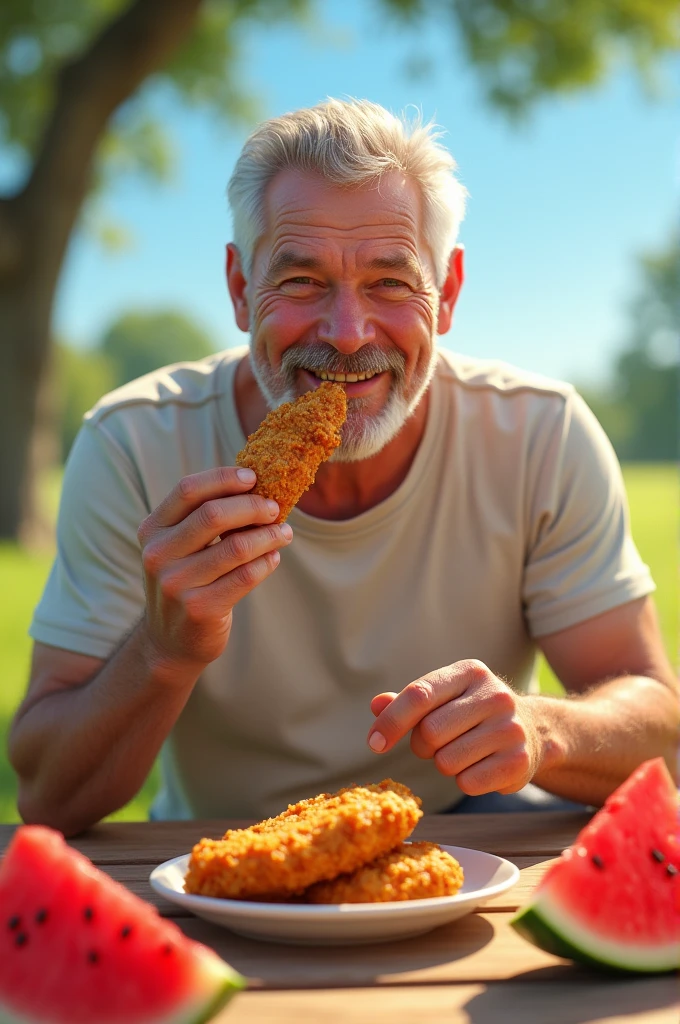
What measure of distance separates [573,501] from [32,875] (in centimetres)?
231

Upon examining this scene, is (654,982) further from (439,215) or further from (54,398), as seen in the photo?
(54,398)

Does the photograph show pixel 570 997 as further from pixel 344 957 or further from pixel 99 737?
pixel 99 737

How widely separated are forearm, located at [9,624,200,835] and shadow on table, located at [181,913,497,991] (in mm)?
937

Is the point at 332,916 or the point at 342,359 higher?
the point at 342,359

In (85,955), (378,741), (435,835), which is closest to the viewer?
(85,955)

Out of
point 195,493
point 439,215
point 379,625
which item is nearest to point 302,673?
point 379,625

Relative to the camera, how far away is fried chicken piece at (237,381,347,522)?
8.77 feet

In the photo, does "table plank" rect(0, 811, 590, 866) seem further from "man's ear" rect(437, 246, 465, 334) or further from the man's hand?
A: "man's ear" rect(437, 246, 465, 334)

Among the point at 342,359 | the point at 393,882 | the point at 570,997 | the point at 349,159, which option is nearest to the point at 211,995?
the point at 393,882

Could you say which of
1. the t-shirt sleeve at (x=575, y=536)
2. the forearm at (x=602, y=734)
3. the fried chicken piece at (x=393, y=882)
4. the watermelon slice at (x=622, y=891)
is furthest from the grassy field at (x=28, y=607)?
the fried chicken piece at (x=393, y=882)

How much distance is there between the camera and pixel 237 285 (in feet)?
12.1

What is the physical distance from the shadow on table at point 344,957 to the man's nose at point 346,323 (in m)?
1.71

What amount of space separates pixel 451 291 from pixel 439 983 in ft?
8.29

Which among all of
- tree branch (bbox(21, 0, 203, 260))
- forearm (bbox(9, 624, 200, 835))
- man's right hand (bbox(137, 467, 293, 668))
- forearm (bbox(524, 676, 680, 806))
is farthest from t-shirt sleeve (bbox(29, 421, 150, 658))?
tree branch (bbox(21, 0, 203, 260))
